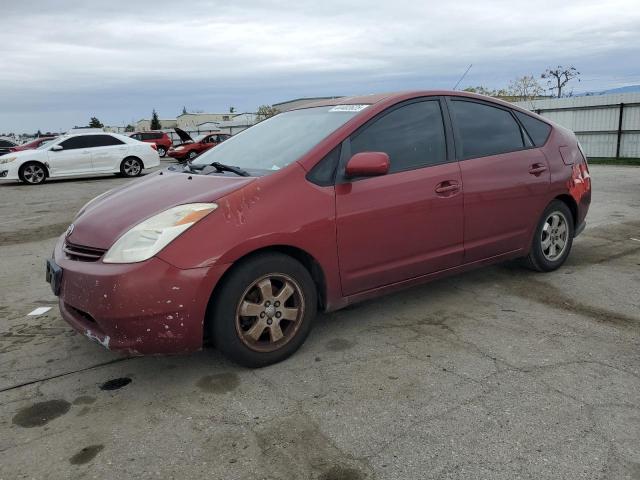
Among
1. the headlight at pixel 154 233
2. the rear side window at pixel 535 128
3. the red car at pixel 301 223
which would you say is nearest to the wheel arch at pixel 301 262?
the red car at pixel 301 223

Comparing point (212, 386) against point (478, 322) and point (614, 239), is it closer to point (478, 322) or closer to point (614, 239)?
point (478, 322)

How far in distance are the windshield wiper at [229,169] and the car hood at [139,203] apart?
0.31ft

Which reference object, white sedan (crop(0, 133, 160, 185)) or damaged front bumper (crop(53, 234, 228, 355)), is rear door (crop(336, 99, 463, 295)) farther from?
white sedan (crop(0, 133, 160, 185))

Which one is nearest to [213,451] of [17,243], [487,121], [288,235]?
[288,235]

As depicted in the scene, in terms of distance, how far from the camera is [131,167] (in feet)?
58.1

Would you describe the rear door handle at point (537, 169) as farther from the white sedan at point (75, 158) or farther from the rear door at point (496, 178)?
the white sedan at point (75, 158)

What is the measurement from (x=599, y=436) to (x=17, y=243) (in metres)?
7.24

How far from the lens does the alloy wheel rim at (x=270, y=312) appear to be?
3.06 metres

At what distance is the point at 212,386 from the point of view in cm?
304

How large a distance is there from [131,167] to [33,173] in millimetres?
2875

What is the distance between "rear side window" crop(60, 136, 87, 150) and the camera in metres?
16.7

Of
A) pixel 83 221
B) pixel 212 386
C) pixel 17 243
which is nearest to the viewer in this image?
pixel 212 386

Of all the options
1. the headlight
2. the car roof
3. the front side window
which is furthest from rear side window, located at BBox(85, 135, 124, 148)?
the headlight

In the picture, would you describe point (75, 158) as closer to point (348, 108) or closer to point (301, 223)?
point (348, 108)
